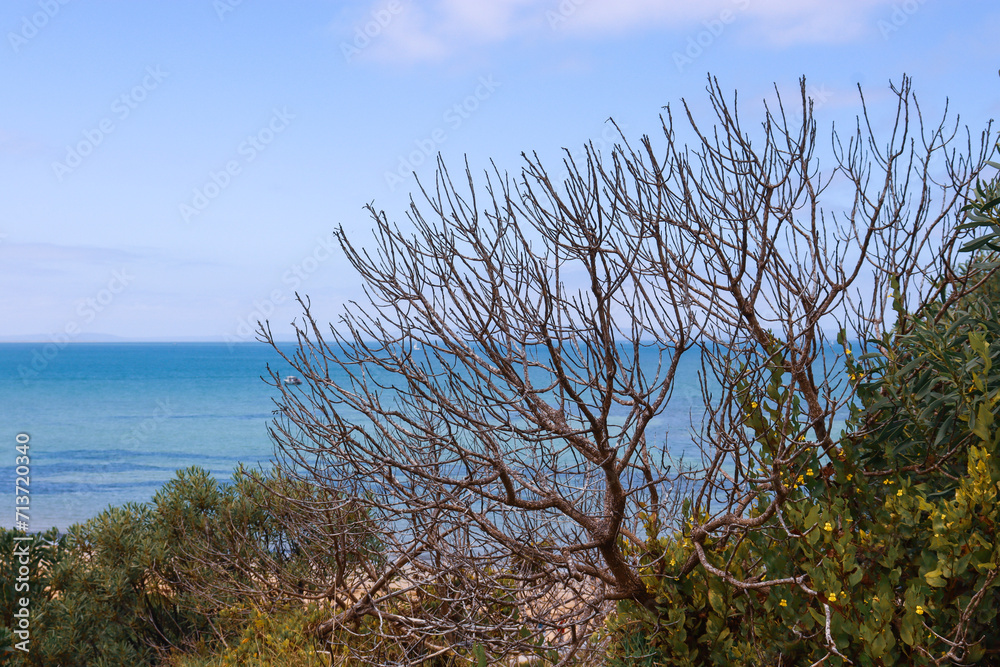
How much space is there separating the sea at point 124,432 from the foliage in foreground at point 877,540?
3.07ft

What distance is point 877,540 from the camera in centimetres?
329

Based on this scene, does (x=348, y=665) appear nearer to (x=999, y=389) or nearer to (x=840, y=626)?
(x=840, y=626)

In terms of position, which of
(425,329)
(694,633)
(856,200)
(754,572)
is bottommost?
(694,633)

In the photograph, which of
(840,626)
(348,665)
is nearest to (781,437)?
(840,626)

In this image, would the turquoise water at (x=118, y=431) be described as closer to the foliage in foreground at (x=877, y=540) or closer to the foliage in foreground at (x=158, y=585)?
the foliage in foreground at (x=158, y=585)

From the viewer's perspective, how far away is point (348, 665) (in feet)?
18.2

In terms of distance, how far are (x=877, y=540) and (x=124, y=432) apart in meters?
43.8

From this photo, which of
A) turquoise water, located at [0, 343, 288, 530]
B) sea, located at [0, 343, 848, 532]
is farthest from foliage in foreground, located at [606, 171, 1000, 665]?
turquoise water, located at [0, 343, 288, 530]

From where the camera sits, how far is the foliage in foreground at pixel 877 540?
9.31 feet

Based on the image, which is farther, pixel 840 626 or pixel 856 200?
pixel 856 200

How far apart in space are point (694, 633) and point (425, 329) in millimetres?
2426

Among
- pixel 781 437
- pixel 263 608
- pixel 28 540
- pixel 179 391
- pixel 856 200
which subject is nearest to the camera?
pixel 781 437

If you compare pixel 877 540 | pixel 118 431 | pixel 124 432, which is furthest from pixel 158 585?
pixel 118 431

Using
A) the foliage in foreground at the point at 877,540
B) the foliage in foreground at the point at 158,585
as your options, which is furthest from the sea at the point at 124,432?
the foliage in foreground at the point at 877,540
